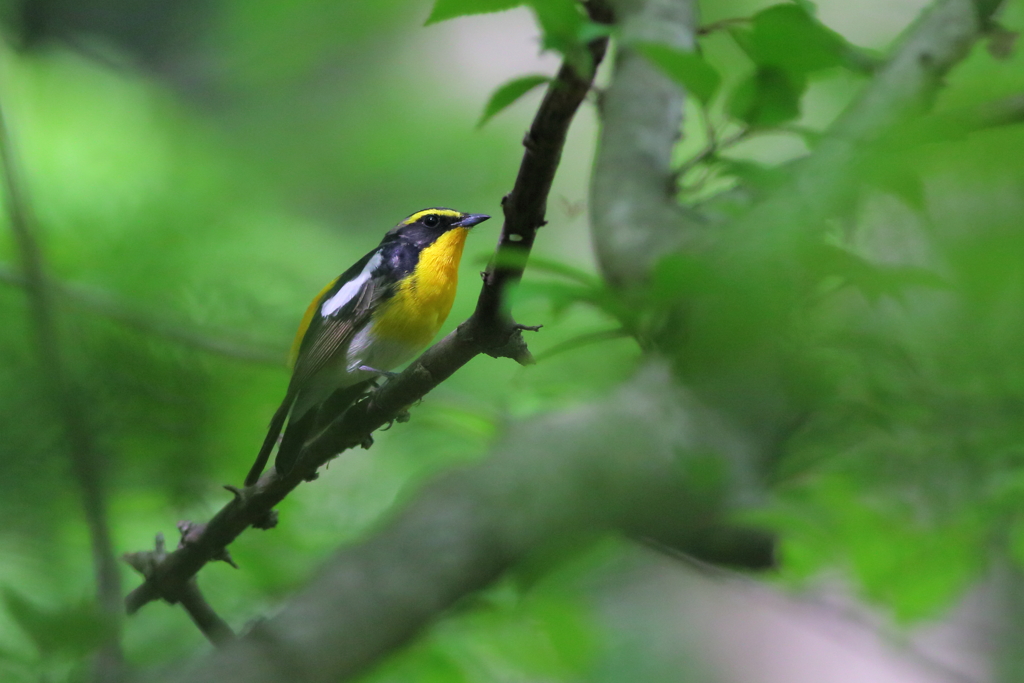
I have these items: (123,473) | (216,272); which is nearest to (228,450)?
(123,473)

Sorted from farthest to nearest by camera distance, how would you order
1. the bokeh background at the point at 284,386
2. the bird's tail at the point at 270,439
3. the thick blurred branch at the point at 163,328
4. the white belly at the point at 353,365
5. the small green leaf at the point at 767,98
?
the thick blurred branch at the point at 163,328
the white belly at the point at 353,365
the bird's tail at the point at 270,439
the small green leaf at the point at 767,98
the bokeh background at the point at 284,386

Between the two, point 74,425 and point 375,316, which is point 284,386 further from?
point 74,425

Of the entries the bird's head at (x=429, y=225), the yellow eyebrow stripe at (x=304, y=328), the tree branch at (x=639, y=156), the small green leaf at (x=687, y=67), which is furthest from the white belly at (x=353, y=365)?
the small green leaf at (x=687, y=67)

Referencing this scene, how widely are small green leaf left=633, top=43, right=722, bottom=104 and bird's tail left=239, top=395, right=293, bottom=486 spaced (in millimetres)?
694

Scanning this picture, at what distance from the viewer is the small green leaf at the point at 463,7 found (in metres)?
0.73

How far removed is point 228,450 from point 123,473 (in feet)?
0.60

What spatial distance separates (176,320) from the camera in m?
1.67

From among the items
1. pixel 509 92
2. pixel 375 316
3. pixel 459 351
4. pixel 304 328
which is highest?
pixel 304 328

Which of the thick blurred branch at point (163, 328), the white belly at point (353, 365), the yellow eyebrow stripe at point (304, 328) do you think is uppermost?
the thick blurred branch at point (163, 328)

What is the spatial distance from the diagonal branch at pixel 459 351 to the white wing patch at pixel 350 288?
Result: 464 mm

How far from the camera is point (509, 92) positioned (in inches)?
33.0

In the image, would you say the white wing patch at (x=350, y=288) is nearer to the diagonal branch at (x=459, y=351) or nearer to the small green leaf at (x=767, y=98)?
the diagonal branch at (x=459, y=351)

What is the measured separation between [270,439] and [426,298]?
394 millimetres

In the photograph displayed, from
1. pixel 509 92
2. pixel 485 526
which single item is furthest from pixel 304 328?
pixel 509 92
